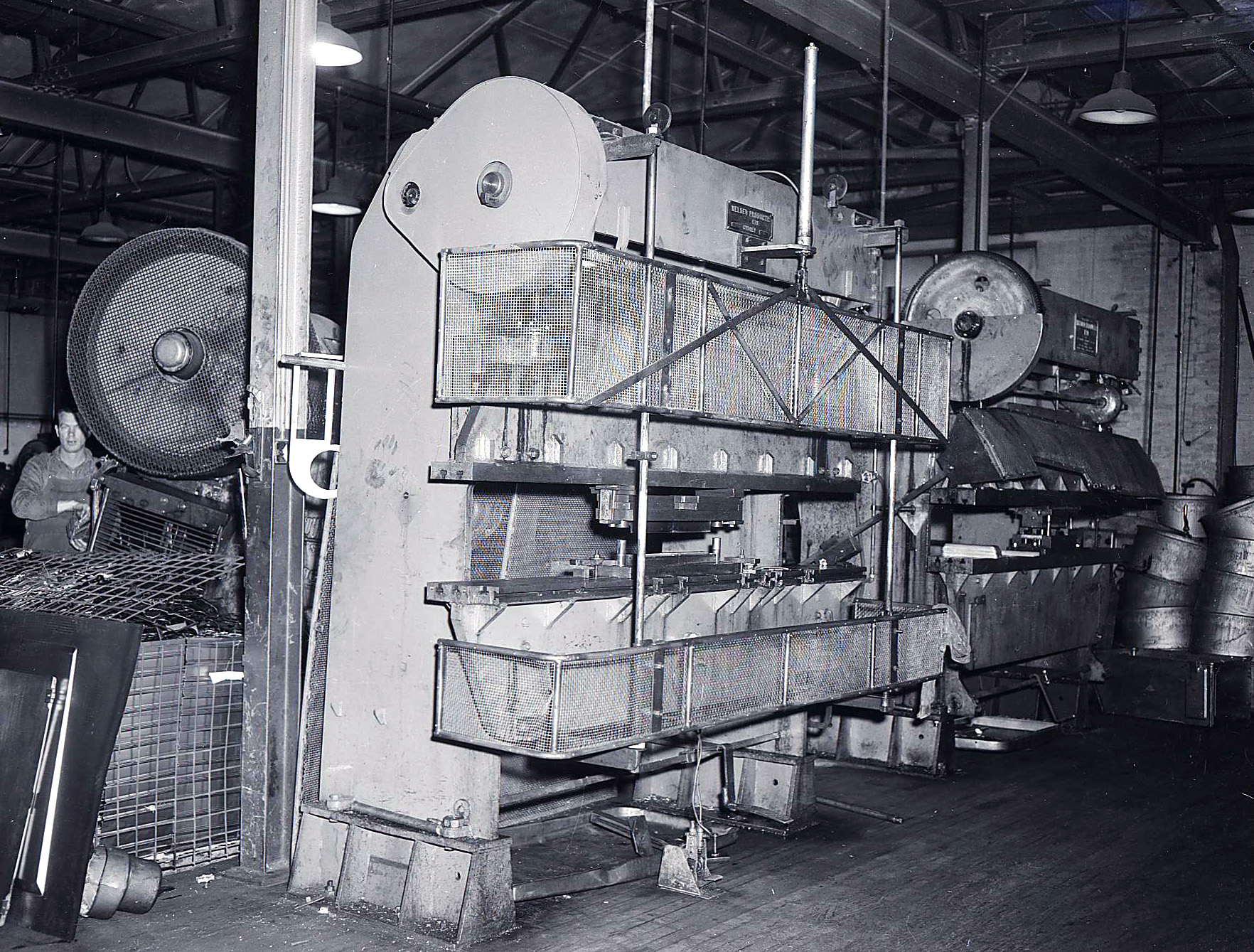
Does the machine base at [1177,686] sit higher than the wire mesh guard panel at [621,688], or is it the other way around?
the wire mesh guard panel at [621,688]

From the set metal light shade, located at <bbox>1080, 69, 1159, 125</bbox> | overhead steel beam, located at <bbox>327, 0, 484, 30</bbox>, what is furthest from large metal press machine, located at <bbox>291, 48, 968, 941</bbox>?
overhead steel beam, located at <bbox>327, 0, 484, 30</bbox>

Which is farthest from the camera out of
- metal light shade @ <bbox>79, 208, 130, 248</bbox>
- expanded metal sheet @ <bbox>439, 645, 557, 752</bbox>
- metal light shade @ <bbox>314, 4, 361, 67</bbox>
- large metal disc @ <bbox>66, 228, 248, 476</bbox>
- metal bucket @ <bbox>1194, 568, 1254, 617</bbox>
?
metal light shade @ <bbox>79, 208, 130, 248</bbox>

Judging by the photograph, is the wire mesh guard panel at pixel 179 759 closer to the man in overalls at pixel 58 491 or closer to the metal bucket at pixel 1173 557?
the man in overalls at pixel 58 491

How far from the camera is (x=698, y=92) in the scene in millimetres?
8469

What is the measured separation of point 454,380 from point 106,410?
2006 millimetres

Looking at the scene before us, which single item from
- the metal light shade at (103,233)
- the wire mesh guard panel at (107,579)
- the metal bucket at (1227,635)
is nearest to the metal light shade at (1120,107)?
the metal bucket at (1227,635)

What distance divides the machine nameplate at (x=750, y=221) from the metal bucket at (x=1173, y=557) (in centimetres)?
477

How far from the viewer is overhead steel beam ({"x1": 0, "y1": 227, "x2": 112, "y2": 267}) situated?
12164 mm

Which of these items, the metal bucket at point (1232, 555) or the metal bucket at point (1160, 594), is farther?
the metal bucket at point (1160, 594)

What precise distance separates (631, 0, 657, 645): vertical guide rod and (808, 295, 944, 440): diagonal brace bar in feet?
2.12

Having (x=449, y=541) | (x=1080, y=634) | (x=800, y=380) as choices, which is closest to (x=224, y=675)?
(x=449, y=541)

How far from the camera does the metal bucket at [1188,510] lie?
8.52 metres

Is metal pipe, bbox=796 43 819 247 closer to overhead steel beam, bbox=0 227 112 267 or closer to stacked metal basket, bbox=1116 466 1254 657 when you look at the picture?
stacked metal basket, bbox=1116 466 1254 657

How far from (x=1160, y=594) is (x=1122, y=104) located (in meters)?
3.23
